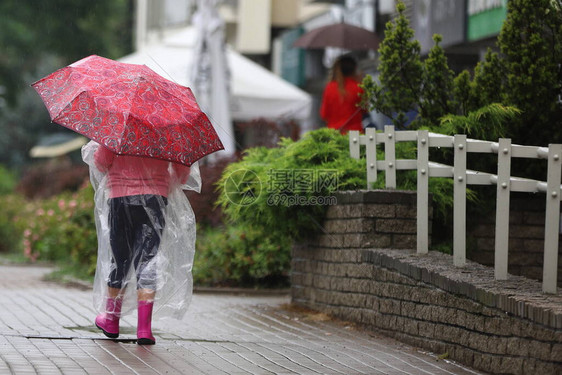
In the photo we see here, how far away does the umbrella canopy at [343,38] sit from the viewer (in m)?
14.5

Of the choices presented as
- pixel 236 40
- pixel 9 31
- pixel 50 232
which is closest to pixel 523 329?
pixel 50 232

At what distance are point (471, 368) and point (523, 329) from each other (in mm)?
726

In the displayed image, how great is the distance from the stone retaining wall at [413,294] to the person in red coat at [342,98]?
1.88 meters

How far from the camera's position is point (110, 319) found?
7582mm

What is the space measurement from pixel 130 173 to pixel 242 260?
4604 mm

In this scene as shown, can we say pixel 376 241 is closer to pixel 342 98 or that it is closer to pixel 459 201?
pixel 459 201

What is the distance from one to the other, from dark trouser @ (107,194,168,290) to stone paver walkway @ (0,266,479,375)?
18.0 inches

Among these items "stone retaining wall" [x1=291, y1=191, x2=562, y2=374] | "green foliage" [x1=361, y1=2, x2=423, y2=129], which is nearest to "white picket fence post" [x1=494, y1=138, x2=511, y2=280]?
"stone retaining wall" [x1=291, y1=191, x2=562, y2=374]

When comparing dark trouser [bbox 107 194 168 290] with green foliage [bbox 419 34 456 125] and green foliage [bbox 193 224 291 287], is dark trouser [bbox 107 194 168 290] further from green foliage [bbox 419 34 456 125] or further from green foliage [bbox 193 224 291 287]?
green foliage [bbox 193 224 291 287]

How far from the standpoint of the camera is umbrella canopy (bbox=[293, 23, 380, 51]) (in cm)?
1445

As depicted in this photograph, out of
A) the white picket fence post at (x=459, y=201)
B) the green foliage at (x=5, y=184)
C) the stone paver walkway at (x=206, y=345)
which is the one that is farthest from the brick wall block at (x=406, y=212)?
the green foliage at (x=5, y=184)

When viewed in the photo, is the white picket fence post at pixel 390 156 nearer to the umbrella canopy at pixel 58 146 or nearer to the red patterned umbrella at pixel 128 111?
the red patterned umbrella at pixel 128 111

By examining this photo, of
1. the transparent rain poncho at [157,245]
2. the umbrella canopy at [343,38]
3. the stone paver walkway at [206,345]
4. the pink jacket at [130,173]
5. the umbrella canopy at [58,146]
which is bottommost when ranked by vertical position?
the stone paver walkway at [206,345]

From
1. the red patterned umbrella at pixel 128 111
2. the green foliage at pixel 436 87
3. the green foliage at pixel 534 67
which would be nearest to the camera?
the red patterned umbrella at pixel 128 111
